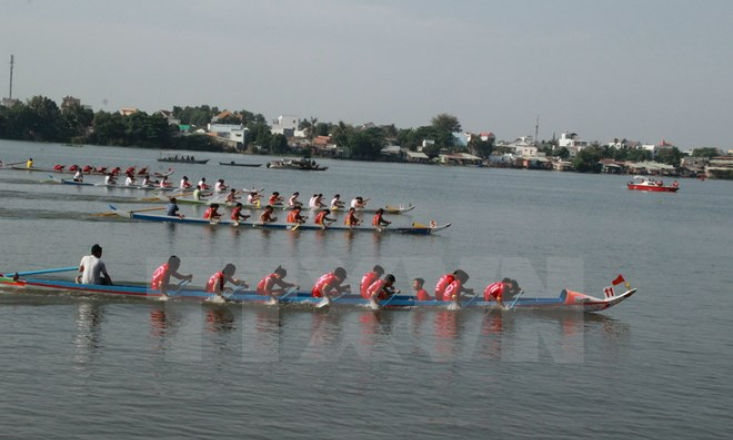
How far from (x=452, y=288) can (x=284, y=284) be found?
4.09m

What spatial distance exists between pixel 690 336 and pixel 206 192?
36317 mm

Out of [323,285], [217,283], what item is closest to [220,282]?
[217,283]

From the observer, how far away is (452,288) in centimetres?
2172

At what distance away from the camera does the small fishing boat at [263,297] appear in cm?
2022

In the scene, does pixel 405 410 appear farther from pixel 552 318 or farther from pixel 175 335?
pixel 552 318

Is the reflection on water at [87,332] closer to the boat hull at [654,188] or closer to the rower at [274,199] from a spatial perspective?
the rower at [274,199]

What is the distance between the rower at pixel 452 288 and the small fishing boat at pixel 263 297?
179 millimetres

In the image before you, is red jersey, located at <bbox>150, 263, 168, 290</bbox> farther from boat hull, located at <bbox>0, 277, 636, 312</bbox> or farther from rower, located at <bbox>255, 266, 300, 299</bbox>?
rower, located at <bbox>255, 266, 300, 299</bbox>

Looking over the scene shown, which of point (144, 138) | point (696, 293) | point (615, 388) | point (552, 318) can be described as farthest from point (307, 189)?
point (144, 138)

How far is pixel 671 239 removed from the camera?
162 feet

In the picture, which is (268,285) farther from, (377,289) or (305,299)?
(377,289)

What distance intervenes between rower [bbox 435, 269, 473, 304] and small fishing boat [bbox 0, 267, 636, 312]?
18cm

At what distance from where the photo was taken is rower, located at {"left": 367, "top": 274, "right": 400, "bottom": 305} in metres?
21.2

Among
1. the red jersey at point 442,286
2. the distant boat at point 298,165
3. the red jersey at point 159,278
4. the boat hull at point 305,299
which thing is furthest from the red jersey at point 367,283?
the distant boat at point 298,165
